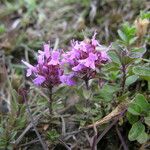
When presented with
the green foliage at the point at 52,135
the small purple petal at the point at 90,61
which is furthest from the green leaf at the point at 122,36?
the green foliage at the point at 52,135

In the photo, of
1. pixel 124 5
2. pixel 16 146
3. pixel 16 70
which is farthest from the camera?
pixel 124 5

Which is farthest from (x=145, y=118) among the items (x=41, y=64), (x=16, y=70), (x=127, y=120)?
(x=16, y=70)

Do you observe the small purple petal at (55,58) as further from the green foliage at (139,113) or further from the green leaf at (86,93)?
the green foliage at (139,113)

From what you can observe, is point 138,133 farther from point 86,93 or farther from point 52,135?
point 52,135

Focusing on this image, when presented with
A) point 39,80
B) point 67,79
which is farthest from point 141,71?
point 39,80

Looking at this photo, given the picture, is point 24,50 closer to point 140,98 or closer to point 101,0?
point 101,0

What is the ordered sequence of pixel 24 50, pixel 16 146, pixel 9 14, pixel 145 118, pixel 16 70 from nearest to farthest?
pixel 145 118 < pixel 16 146 < pixel 16 70 < pixel 24 50 < pixel 9 14
